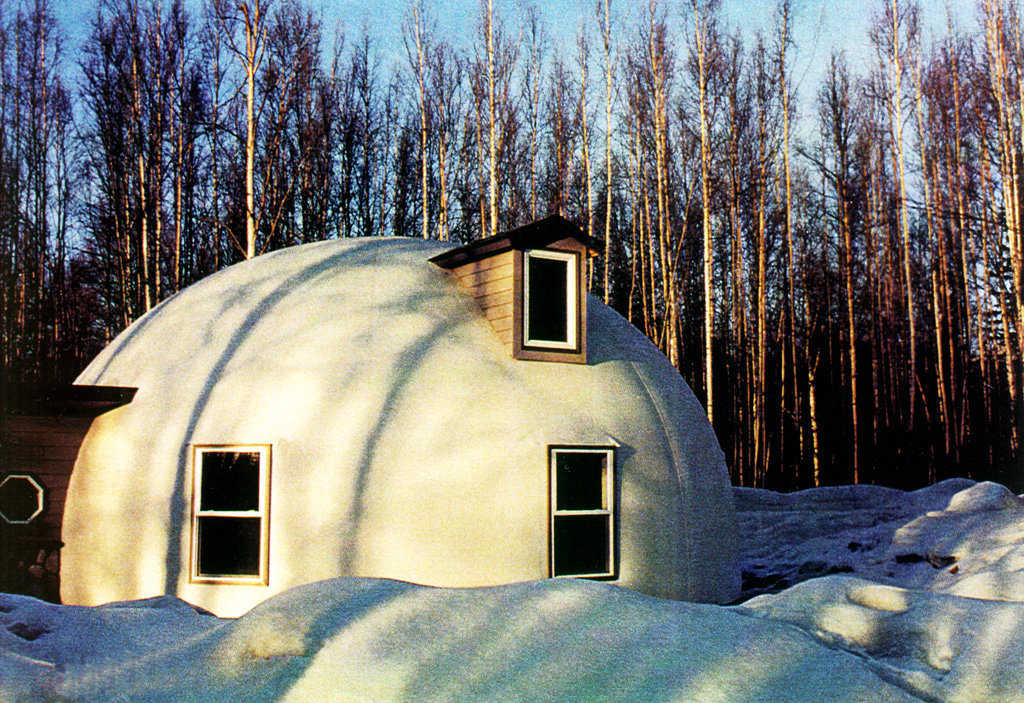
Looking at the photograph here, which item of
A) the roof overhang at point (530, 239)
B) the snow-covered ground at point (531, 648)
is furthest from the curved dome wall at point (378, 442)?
the snow-covered ground at point (531, 648)

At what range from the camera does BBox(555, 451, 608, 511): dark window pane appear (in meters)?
9.43

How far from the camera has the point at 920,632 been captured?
16.7ft

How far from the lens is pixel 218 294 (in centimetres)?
1136

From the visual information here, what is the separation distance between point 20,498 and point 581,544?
629cm

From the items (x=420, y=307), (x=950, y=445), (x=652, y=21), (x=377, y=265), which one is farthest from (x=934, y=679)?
(x=950, y=445)

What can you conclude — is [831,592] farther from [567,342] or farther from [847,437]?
[847,437]

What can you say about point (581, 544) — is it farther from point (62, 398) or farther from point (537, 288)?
point (62, 398)

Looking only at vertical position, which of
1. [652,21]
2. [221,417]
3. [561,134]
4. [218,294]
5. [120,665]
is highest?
[652,21]

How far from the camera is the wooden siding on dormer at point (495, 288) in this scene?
10.1 metres

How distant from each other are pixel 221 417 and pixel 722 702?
6.99 m

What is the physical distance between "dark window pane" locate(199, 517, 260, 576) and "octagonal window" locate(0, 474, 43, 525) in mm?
2302

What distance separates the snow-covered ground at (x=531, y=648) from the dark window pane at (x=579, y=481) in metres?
3.70

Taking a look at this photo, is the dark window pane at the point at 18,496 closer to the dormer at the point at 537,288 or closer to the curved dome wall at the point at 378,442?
the curved dome wall at the point at 378,442

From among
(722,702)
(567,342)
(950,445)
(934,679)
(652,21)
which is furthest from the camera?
(950,445)
